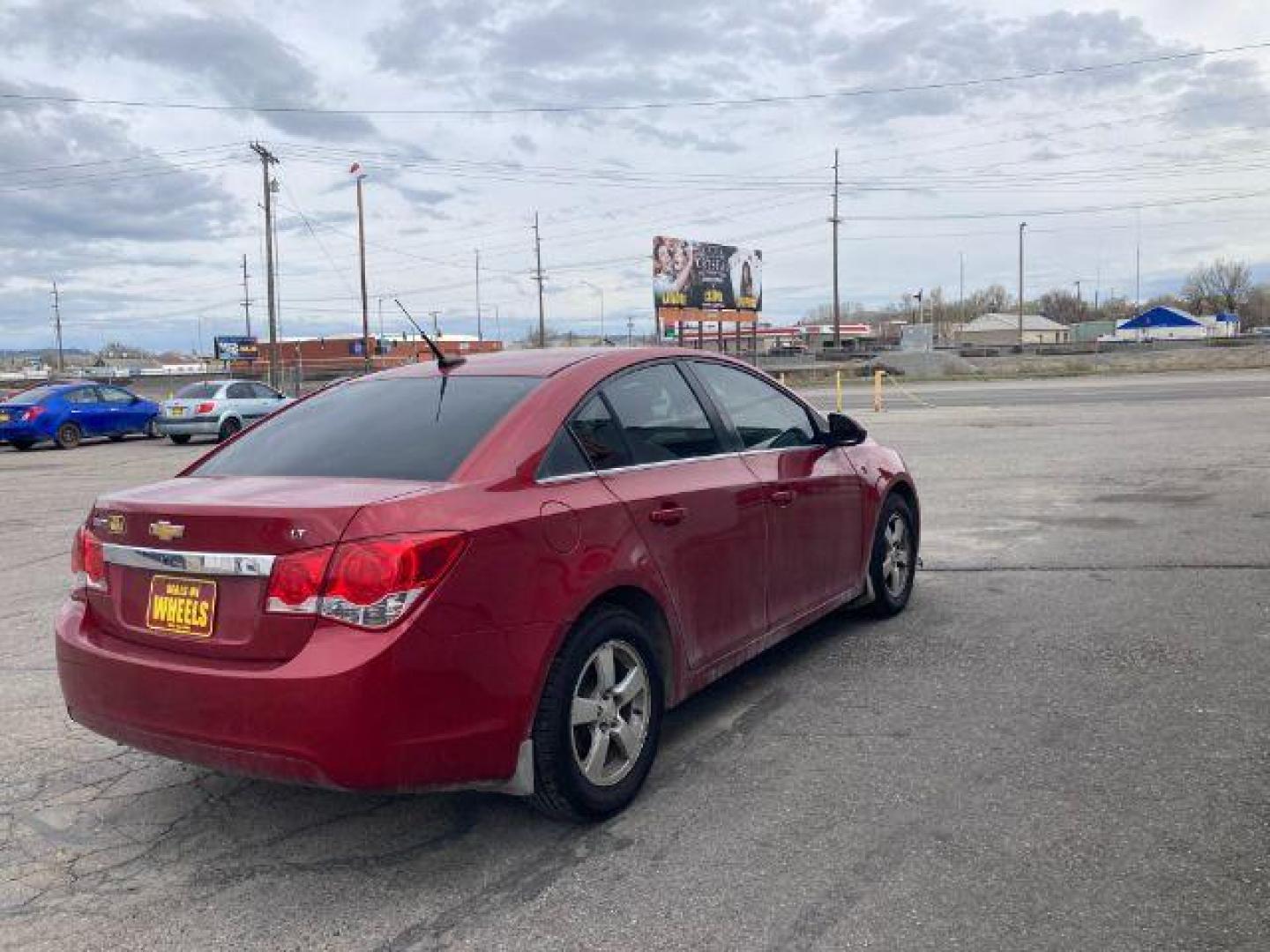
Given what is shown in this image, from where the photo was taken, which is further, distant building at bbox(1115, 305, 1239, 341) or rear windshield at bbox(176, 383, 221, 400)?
distant building at bbox(1115, 305, 1239, 341)

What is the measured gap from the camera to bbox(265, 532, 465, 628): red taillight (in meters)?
3.09

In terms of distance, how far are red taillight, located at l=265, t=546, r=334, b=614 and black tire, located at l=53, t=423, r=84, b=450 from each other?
22.5 meters

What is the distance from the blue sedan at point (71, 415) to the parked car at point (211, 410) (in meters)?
1.23

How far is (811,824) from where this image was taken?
3.60 meters

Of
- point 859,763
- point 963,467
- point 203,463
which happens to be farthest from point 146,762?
point 963,467

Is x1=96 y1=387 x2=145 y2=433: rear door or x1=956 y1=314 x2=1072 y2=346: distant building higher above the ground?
x1=956 y1=314 x2=1072 y2=346: distant building

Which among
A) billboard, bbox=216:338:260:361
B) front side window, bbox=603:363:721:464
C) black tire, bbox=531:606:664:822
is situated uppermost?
billboard, bbox=216:338:260:361

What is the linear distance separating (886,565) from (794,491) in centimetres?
139

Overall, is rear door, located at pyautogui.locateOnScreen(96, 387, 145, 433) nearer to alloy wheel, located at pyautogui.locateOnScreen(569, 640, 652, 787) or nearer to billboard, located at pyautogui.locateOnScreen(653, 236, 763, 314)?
alloy wheel, located at pyautogui.locateOnScreen(569, 640, 652, 787)

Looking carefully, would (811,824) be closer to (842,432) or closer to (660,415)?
(660,415)

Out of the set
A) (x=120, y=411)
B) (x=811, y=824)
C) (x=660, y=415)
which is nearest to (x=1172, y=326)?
(x=120, y=411)

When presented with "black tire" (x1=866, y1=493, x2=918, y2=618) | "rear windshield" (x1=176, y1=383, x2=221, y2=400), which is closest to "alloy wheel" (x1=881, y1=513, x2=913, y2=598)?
"black tire" (x1=866, y1=493, x2=918, y2=618)

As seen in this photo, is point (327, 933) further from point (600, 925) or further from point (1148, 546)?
point (1148, 546)

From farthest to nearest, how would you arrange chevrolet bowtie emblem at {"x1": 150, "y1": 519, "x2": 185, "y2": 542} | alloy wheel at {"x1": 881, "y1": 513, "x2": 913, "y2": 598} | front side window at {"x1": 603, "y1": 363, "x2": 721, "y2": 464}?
alloy wheel at {"x1": 881, "y1": 513, "x2": 913, "y2": 598}, front side window at {"x1": 603, "y1": 363, "x2": 721, "y2": 464}, chevrolet bowtie emblem at {"x1": 150, "y1": 519, "x2": 185, "y2": 542}
